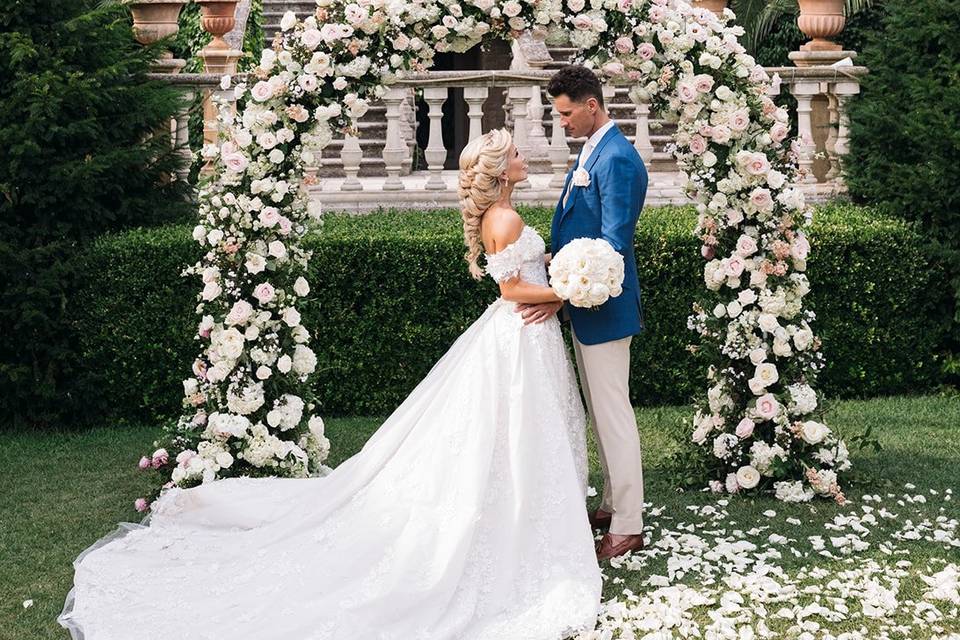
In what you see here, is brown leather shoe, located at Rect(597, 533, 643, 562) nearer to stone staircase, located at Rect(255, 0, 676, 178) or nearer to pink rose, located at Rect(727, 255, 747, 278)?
pink rose, located at Rect(727, 255, 747, 278)

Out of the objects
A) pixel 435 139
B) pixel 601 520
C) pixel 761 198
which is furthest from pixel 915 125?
pixel 601 520

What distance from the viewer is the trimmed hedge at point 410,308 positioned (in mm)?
8430

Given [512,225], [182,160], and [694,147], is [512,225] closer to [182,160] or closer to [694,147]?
[694,147]

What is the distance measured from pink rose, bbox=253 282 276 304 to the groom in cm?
146

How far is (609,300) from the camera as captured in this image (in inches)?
237

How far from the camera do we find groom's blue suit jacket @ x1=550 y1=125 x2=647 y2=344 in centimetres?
593

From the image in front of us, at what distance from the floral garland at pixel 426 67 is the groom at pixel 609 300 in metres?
0.57

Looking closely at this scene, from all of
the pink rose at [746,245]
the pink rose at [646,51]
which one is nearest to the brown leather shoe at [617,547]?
the pink rose at [746,245]

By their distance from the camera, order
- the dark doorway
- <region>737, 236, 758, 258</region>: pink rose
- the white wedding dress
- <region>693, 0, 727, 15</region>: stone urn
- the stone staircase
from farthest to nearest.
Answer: the dark doorway, the stone staircase, <region>693, 0, 727, 15</region>: stone urn, <region>737, 236, 758, 258</region>: pink rose, the white wedding dress

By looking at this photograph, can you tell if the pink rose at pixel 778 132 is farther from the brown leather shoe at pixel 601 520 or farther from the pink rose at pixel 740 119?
the brown leather shoe at pixel 601 520

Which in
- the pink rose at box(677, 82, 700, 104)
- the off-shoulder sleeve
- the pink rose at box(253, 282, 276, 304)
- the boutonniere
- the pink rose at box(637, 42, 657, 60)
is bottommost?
the pink rose at box(253, 282, 276, 304)

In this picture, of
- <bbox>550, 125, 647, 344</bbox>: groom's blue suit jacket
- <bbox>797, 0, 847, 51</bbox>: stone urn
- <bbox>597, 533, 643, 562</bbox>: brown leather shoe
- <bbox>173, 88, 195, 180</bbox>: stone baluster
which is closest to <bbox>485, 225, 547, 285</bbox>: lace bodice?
<bbox>550, 125, 647, 344</bbox>: groom's blue suit jacket

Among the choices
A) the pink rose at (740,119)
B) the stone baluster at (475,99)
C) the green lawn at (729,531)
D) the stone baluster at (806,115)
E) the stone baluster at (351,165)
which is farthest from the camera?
the stone baluster at (806,115)

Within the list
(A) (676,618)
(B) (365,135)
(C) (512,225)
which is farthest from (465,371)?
(B) (365,135)
